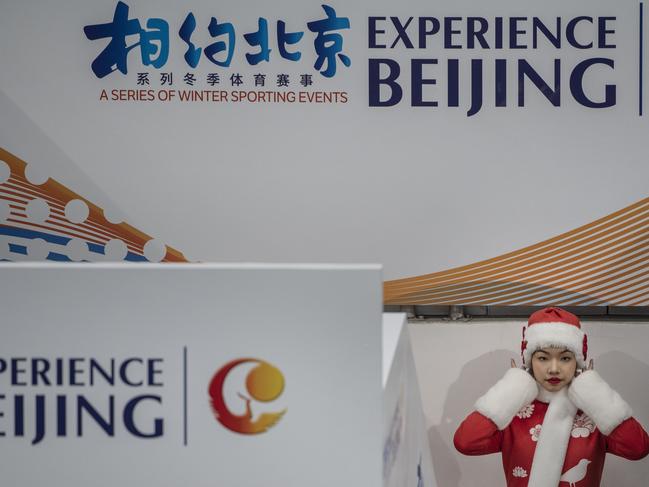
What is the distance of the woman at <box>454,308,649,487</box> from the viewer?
8.98ft

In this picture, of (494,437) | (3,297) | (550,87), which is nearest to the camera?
(3,297)

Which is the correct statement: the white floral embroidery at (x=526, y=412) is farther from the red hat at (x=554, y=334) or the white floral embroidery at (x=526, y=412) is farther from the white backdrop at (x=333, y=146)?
the white backdrop at (x=333, y=146)

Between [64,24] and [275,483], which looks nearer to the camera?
[275,483]

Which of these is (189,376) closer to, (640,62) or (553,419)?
(553,419)

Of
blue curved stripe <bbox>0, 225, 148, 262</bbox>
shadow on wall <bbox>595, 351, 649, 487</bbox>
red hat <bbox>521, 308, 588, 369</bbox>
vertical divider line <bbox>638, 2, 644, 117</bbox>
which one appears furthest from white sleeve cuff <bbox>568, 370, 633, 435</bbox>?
blue curved stripe <bbox>0, 225, 148, 262</bbox>

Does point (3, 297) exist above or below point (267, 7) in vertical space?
below

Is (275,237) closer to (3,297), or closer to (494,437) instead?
(494,437)

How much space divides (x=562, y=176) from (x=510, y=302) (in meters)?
0.51

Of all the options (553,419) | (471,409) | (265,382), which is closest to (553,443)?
(553,419)

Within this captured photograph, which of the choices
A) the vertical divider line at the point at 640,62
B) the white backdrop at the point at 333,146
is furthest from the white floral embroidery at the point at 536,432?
the vertical divider line at the point at 640,62

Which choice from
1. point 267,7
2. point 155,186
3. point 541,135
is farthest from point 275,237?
point 541,135

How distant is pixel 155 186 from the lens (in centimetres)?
320

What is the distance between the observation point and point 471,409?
330 cm

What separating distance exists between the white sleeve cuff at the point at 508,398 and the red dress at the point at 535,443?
0.04 m
